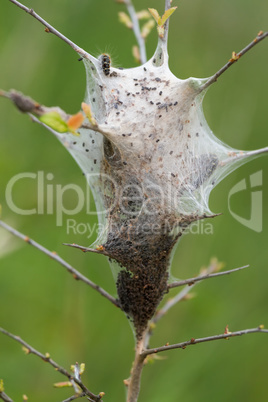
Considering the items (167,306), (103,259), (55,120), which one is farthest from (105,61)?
(103,259)

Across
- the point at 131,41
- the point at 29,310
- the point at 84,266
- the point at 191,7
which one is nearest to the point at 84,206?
the point at 84,266

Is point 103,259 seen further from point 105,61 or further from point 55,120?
point 55,120

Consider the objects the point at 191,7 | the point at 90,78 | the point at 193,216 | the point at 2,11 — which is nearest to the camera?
the point at 193,216

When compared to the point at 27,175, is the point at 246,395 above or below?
below

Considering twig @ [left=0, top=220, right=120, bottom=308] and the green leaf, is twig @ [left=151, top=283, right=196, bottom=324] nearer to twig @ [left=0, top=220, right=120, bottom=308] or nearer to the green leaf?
twig @ [left=0, top=220, right=120, bottom=308]

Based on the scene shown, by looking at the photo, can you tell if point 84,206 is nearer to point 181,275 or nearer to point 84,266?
point 84,266

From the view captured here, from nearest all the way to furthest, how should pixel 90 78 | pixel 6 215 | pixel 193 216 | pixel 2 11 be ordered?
pixel 193 216, pixel 90 78, pixel 6 215, pixel 2 11
